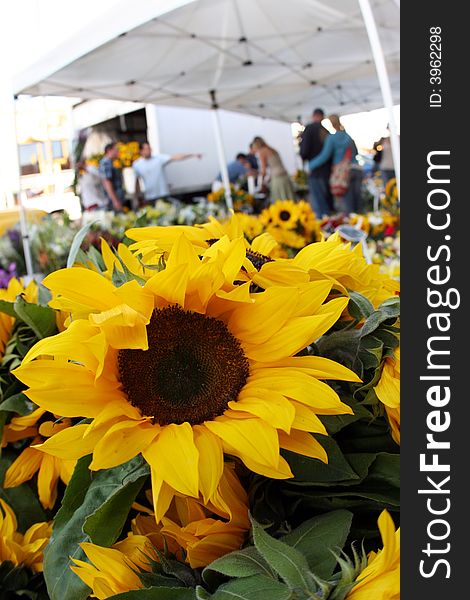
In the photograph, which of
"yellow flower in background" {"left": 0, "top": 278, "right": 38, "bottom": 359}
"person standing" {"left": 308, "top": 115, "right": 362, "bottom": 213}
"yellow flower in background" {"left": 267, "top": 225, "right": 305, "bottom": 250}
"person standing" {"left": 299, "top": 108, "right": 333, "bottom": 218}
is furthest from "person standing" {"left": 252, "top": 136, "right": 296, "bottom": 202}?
"yellow flower in background" {"left": 0, "top": 278, "right": 38, "bottom": 359}

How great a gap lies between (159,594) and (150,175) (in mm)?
5887

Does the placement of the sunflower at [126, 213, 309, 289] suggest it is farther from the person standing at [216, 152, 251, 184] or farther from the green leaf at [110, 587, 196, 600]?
the person standing at [216, 152, 251, 184]

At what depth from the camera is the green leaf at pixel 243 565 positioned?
0.30 metres

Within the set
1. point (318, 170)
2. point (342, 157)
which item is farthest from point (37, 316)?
point (318, 170)

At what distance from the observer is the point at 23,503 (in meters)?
0.49

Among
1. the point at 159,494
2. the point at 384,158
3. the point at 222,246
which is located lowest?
the point at 159,494

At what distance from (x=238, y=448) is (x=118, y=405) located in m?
0.06

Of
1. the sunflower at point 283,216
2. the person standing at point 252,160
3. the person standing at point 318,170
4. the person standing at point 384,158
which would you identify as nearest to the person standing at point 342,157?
the person standing at point 318,170

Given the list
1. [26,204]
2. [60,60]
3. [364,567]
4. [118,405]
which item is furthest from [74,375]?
[26,204]

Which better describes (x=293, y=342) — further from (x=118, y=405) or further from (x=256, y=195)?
(x=256, y=195)

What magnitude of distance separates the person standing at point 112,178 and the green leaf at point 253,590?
5250mm

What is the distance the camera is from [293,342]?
33 centimetres

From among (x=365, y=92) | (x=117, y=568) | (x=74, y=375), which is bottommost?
(x=117, y=568)

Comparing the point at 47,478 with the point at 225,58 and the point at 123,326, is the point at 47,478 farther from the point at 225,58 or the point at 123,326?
the point at 225,58
